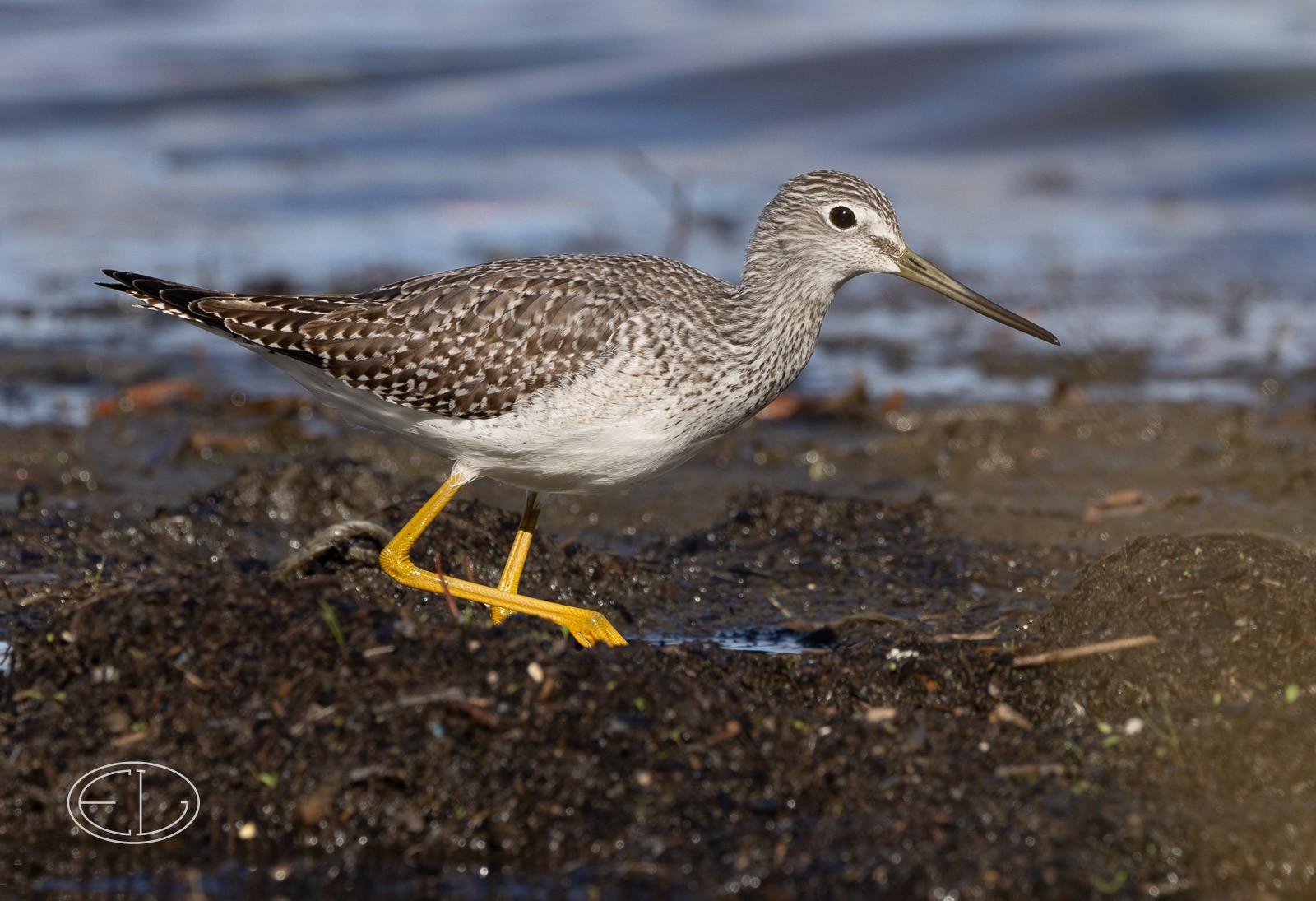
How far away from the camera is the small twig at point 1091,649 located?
600cm

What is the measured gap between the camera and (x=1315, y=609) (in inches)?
240

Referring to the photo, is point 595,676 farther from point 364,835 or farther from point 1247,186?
point 1247,186

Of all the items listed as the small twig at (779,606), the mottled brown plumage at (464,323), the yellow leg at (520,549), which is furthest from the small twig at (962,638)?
the yellow leg at (520,549)

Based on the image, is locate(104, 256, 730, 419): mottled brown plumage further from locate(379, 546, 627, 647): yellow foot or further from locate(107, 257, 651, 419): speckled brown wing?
locate(379, 546, 627, 647): yellow foot

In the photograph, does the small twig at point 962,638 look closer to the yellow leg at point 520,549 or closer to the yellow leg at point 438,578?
the yellow leg at point 438,578

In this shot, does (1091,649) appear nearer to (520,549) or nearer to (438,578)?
(520,549)

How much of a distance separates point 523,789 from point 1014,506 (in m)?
5.33

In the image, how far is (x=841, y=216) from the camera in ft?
24.7

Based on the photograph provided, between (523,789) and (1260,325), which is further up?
(523,789)

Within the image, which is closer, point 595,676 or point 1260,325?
point 595,676

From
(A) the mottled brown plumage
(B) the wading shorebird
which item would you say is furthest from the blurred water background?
(B) the wading shorebird

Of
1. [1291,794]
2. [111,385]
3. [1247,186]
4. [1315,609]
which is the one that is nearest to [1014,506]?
[1315,609]

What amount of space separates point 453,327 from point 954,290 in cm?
247

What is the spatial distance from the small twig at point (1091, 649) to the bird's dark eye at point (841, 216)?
2.45 m
